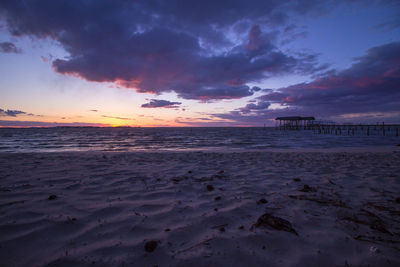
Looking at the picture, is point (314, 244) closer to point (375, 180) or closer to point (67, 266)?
point (67, 266)

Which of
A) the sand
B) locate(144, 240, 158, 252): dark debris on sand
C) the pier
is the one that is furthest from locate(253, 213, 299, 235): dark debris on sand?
the pier

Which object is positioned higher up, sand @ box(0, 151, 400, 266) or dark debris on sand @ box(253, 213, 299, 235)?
dark debris on sand @ box(253, 213, 299, 235)

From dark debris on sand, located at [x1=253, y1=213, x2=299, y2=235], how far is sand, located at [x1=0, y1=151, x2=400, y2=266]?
0.01 meters

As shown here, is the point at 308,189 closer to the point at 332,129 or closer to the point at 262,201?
the point at 262,201

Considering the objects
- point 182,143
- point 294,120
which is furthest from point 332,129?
point 182,143

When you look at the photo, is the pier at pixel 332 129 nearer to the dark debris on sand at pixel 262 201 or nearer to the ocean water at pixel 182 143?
the ocean water at pixel 182 143

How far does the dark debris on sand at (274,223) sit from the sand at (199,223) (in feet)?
0.05

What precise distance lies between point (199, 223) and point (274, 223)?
109 cm

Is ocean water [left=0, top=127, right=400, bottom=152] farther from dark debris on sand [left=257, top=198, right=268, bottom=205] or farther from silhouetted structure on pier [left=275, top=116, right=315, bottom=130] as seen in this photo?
silhouetted structure on pier [left=275, top=116, right=315, bottom=130]

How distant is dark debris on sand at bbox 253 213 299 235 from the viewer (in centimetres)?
247

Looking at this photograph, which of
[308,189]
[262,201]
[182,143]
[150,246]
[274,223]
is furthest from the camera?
[182,143]

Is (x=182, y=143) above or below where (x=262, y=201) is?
below

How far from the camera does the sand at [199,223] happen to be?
1.95 meters

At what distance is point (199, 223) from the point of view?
2.64m
